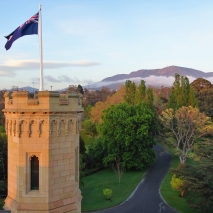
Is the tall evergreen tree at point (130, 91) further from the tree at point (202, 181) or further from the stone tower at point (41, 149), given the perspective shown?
the stone tower at point (41, 149)

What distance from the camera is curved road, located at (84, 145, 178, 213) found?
1058 inches

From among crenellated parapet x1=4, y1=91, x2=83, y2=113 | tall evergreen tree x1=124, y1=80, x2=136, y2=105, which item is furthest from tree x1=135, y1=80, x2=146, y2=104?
crenellated parapet x1=4, y1=91, x2=83, y2=113

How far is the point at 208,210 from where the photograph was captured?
24016 mm

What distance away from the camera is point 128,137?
129 ft

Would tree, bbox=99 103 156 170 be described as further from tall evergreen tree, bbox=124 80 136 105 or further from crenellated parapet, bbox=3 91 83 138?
crenellated parapet, bbox=3 91 83 138

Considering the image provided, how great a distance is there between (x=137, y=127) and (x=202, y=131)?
29.7ft

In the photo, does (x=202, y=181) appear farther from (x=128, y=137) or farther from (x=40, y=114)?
(x=40, y=114)

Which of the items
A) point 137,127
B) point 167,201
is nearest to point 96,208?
point 167,201

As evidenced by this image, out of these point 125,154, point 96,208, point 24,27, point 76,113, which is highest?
point 24,27

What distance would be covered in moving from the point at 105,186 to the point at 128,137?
7.98 meters

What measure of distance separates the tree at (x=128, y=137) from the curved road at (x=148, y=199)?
2.52 m

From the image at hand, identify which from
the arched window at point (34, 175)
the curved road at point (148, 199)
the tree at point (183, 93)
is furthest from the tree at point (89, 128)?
the arched window at point (34, 175)

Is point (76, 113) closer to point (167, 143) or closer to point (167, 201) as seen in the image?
point (167, 201)

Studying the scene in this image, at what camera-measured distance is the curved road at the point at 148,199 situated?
26.9 m
